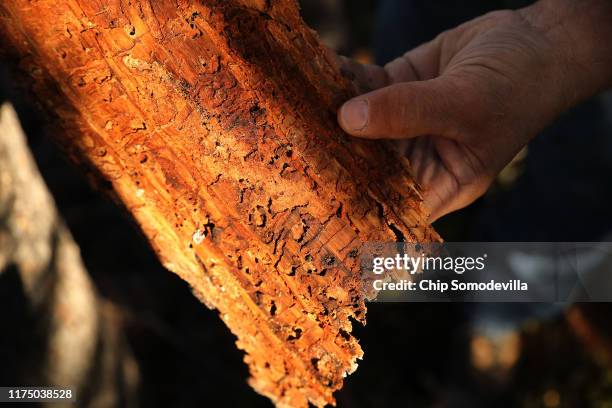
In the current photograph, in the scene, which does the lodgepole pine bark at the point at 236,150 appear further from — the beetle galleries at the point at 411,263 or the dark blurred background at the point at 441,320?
the dark blurred background at the point at 441,320

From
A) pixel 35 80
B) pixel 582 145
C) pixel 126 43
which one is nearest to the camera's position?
pixel 126 43

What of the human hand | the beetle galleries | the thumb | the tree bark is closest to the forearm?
the human hand

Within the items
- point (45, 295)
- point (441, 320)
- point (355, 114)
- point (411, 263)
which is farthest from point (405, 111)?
point (441, 320)

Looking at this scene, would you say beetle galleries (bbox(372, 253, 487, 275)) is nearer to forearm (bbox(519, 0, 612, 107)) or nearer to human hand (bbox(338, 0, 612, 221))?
human hand (bbox(338, 0, 612, 221))

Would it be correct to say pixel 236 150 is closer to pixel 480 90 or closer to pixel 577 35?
pixel 480 90

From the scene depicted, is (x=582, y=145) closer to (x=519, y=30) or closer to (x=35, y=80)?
(x=519, y=30)

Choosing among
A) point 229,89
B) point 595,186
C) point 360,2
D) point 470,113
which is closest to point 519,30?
point 470,113
